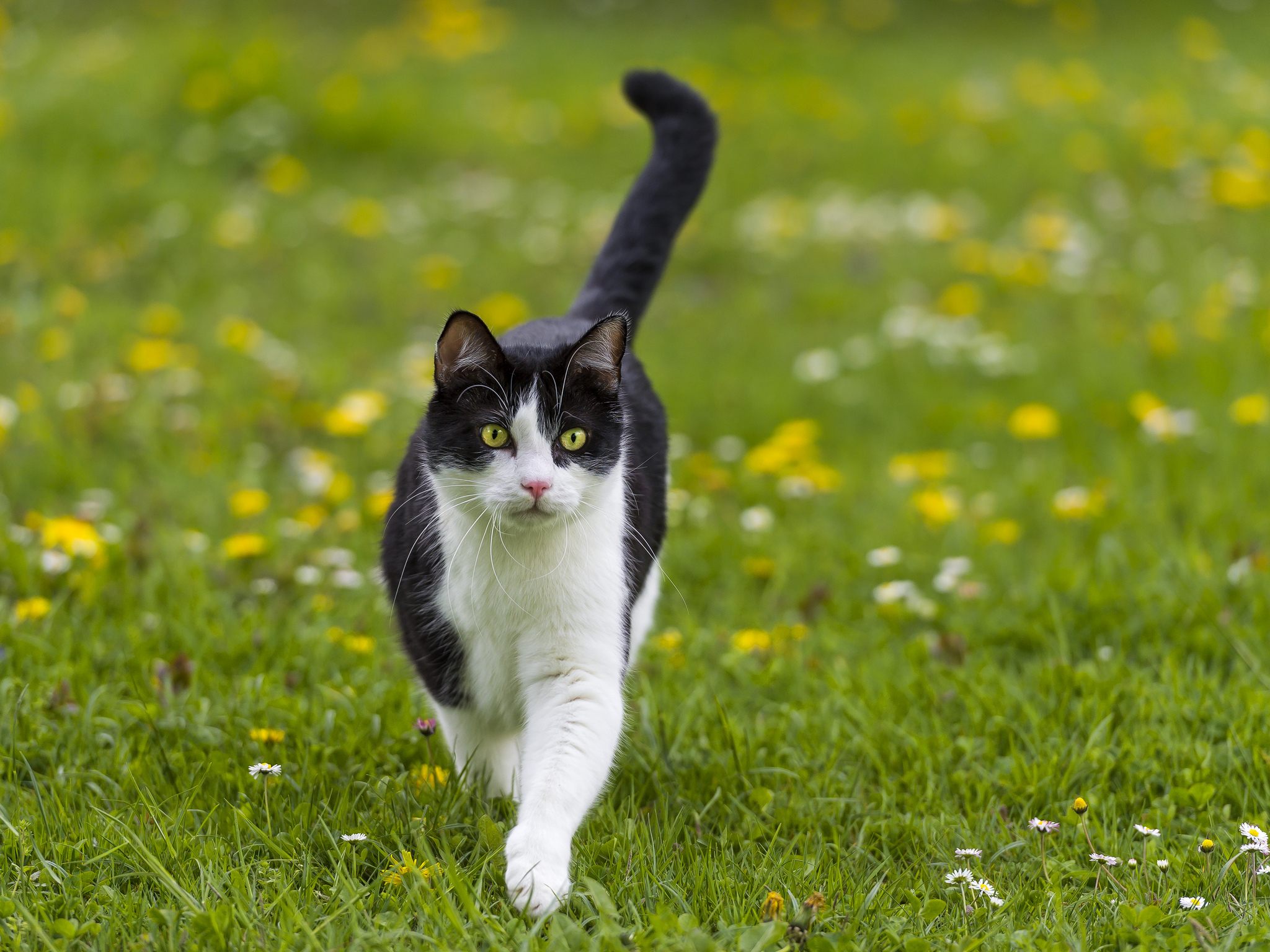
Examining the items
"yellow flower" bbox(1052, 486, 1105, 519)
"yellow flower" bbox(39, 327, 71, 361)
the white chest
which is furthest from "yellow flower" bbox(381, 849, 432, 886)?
"yellow flower" bbox(39, 327, 71, 361)

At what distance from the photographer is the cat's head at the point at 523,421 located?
211 cm

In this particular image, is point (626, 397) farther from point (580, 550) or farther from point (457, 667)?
point (457, 667)

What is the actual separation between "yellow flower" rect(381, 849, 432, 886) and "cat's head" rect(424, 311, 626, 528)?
594mm

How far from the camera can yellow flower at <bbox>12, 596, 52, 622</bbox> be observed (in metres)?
2.83

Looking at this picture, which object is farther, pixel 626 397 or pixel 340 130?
pixel 340 130

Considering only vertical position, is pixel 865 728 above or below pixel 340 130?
above

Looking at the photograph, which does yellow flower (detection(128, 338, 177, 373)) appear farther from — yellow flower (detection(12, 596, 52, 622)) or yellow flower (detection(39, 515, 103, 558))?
yellow flower (detection(12, 596, 52, 622))

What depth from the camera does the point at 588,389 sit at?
224 centimetres

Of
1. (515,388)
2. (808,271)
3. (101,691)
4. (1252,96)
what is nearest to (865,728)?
(515,388)

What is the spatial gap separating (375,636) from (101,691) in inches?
28.3

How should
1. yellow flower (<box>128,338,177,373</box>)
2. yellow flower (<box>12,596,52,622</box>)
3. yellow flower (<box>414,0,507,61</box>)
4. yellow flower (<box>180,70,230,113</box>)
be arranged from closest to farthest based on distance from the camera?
yellow flower (<box>12,596,52,622</box>) → yellow flower (<box>128,338,177,373</box>) → yellow flower (<box>180,70,230,113</box>) → yellow flower (<box>414,0,507,61</box>)

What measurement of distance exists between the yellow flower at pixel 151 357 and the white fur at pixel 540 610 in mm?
2684

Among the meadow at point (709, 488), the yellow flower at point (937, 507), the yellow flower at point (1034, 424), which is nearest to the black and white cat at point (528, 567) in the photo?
the meadow at point (709, 488)

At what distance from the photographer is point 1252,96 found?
7.61 metres
